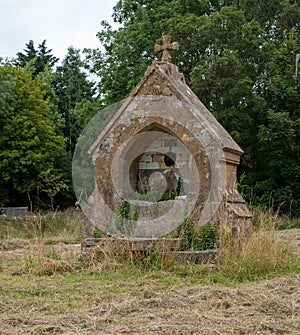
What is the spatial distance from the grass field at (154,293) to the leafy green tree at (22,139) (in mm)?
14505

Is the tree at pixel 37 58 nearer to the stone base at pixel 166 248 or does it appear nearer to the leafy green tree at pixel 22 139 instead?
the leafy green tree at pixel 22 139

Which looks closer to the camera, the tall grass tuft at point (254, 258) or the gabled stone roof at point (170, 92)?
the tall grass tuft at point (254, 258)

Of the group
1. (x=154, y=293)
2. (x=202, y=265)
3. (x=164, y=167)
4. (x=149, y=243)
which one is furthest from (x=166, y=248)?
(x=164, y=167)

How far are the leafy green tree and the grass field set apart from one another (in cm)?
1451

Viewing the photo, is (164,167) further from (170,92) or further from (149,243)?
(149,243)

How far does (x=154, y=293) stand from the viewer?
5.47 m

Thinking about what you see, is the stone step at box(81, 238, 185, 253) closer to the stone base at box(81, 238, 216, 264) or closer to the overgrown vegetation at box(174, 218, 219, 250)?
the stone base at box(81, 238, 216, 264)

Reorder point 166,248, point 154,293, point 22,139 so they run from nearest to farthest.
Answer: point 154,293
point 166,248
point 22,139

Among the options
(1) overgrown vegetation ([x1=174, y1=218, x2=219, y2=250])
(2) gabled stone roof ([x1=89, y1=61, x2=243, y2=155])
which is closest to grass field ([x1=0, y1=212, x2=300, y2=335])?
(1) overgrown vegetation ([x1=174, y1=218, x2=219, y2=250])

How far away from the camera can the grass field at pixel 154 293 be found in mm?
4324

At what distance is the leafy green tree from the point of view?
75.4ft

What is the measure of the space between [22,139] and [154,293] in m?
19.5

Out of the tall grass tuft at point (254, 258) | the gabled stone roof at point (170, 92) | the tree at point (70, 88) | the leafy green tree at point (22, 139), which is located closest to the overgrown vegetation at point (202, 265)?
the tall grass tuft at point (254, 258)

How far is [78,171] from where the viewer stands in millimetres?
22734
